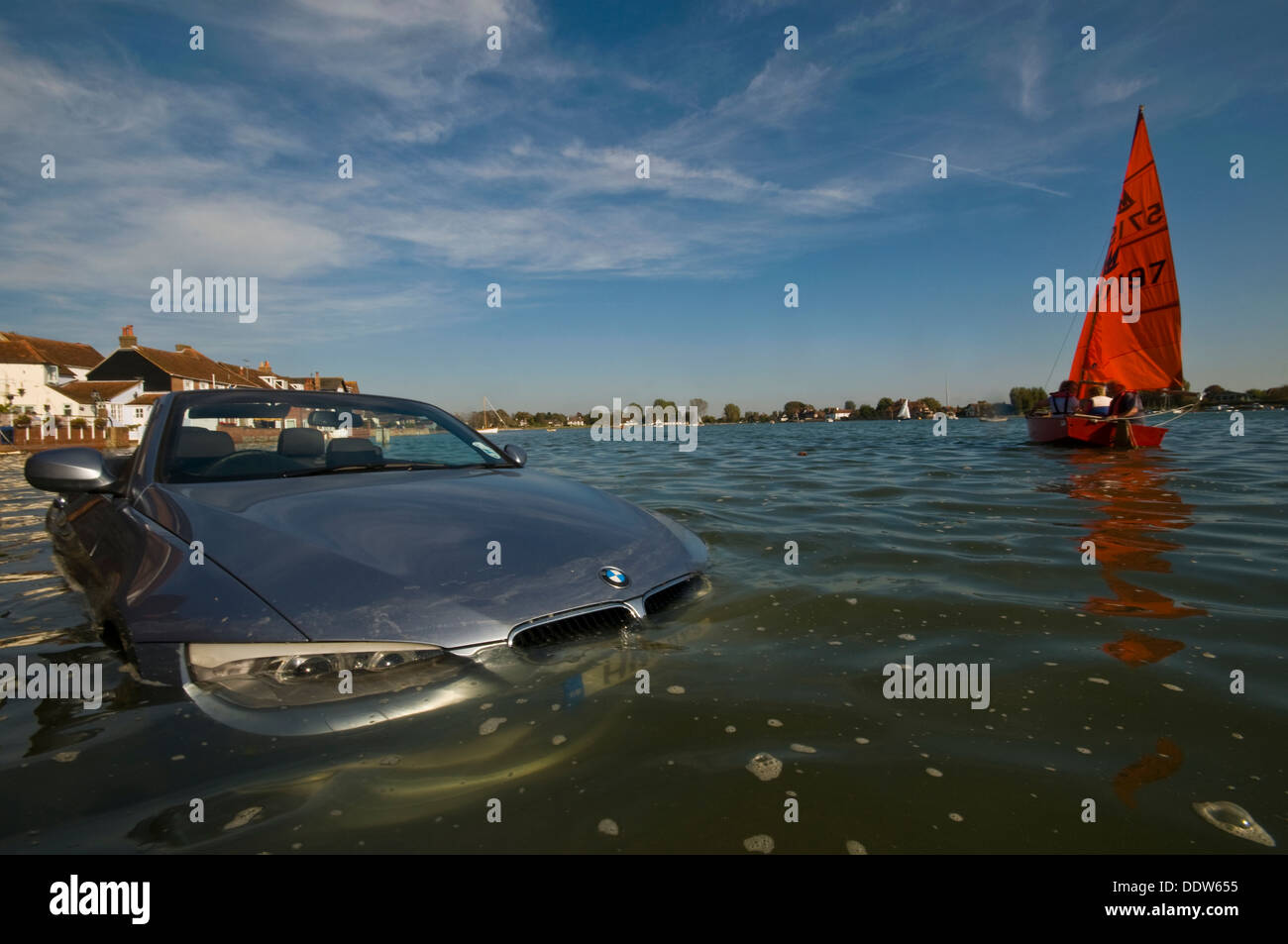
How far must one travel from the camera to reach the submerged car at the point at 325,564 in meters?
1.58

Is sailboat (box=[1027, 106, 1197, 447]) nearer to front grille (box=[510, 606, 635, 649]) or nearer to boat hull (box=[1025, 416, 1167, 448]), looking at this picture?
boat hull (box=[1025, 416, 1167, 448])

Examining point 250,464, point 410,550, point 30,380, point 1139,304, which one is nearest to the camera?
point 410,550

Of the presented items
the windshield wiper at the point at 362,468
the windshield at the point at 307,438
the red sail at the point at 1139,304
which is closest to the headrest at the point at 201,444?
the windshield at the point at 307,438

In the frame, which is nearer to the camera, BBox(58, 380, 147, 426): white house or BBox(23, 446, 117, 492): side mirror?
BBox(23, 446, 117, 492): side mirror

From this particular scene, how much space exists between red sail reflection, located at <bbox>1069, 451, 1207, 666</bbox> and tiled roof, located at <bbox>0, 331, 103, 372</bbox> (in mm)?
58100

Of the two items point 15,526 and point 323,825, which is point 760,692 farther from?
point 15,526

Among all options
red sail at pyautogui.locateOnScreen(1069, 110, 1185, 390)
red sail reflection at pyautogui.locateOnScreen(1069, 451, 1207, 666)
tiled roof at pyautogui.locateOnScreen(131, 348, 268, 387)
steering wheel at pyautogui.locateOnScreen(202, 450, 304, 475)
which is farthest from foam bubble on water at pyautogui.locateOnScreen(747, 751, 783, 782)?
tiled roof at pyautogui.locateOnScreen(131, 348, 268, 387)

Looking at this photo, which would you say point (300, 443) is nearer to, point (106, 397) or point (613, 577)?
point (613, 577)

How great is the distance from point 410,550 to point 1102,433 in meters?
16.7

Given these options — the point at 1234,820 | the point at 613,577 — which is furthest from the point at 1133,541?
the point at 613,577

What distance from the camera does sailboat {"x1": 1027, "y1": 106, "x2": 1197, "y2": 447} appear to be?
16.3 metres

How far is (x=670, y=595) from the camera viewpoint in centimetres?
240
